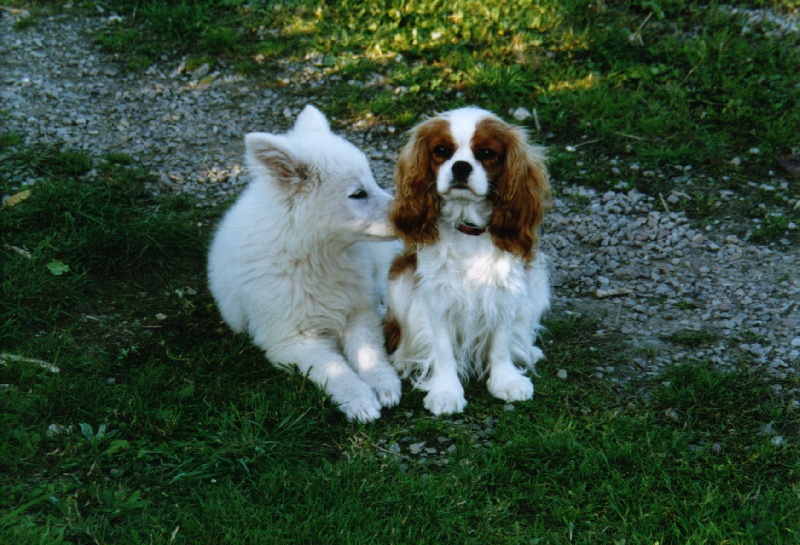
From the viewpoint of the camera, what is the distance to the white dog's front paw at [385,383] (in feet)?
14.3

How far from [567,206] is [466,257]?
7.45ft

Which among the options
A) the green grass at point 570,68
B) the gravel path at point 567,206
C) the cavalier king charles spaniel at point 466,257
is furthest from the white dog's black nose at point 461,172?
the green grass at point 570,68

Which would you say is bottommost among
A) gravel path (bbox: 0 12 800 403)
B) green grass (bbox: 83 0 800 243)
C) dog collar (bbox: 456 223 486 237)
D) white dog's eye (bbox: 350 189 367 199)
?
gravel path (bbox: 0 12 800 403)

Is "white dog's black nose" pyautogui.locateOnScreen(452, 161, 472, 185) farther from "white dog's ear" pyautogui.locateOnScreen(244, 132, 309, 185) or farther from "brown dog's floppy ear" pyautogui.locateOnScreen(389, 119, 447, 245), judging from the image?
"white dog's ear" pyautogui.locateOnScreen(244, 132, 309, 185)

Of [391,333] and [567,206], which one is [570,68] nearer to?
[567,206]

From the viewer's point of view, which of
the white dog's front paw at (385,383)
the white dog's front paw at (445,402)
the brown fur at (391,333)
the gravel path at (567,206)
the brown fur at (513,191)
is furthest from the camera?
the gravel path at (567,206)

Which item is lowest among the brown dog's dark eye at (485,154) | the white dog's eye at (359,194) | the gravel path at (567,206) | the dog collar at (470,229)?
the gravel path at (567,206)

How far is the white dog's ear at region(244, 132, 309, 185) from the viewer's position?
4168mm

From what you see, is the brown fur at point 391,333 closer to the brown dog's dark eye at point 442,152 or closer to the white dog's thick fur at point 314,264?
the white dog's thick fur at point 314,264

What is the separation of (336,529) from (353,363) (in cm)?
134

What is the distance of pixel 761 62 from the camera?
7.22 m

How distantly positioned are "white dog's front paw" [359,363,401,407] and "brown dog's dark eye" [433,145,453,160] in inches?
50.2

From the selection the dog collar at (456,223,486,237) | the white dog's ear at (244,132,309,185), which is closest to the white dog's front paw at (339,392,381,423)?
the dog collar at (456,223,486,237)

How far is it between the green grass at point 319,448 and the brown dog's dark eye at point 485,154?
1.32 meters
